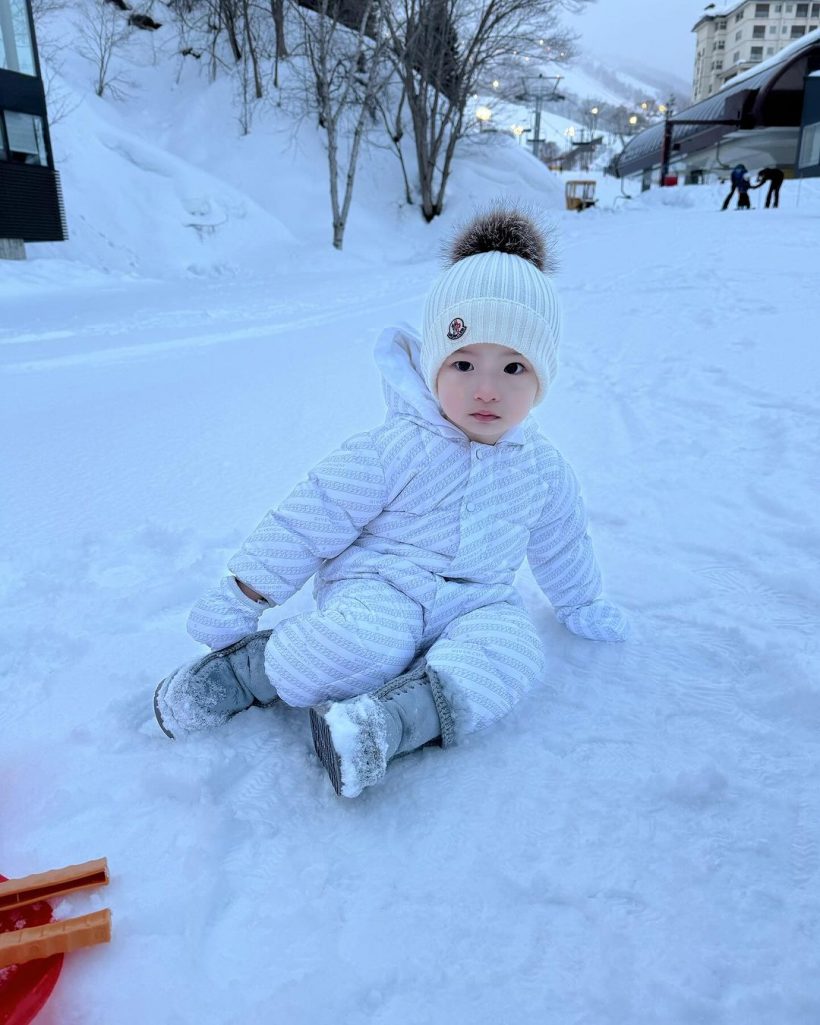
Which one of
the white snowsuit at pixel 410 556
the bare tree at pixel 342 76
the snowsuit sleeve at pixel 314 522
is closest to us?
the white snowsuit at pixel 410 556

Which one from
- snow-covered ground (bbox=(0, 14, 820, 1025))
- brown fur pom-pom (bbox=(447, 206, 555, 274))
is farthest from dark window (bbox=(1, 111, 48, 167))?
brown fur pom-pom (bbox=(447, 206, 555, 274))

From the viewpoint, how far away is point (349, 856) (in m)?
1.11

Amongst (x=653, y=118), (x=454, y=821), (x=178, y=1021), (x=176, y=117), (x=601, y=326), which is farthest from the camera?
(x=653, y=118)

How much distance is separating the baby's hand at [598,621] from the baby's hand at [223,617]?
712 millimetres

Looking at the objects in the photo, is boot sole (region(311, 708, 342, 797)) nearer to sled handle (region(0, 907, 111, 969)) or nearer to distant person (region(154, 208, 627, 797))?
distant person (region(154, 208, 627, 797))

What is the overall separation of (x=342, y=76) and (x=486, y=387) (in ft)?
55.6

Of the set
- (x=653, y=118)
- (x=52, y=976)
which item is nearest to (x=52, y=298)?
(x=52, y=976)

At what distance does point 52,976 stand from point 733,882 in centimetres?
88

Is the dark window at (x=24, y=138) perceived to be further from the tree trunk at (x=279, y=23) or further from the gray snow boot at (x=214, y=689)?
the gray snow boot at (x=214, y=689)

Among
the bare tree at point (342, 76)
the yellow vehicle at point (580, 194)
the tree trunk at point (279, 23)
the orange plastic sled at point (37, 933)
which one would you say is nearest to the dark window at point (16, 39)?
the bare tree at point (342, 76)

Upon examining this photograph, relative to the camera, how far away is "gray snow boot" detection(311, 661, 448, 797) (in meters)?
1.14

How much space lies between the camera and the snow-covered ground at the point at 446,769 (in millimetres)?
938

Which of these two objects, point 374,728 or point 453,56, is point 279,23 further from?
point 374,728

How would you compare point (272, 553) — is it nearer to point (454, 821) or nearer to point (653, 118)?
point (454, 821)
